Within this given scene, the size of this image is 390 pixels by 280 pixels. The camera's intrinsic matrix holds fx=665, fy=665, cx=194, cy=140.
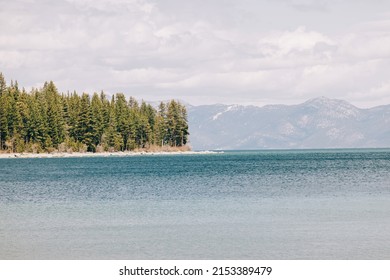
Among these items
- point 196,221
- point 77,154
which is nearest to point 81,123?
point 77,154

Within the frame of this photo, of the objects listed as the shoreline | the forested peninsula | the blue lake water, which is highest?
the forested peninsula

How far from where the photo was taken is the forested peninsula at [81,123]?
464 ft

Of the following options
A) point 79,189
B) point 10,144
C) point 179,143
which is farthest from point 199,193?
point 179,143

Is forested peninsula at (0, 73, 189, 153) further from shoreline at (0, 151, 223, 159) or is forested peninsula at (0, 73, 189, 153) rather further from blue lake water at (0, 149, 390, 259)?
blue lake water at (0, 149, 390, 259)

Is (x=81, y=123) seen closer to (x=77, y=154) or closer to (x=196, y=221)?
(x=77, y=154)

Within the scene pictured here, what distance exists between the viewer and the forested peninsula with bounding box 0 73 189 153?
141m

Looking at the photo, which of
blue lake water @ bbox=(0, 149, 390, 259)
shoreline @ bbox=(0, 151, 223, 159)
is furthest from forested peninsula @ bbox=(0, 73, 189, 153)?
blue lake water @ bbox=(0, 149, 390, 259)

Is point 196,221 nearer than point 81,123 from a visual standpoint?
Yes

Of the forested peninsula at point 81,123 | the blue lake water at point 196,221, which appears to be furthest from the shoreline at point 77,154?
the blue lake water at point 196,221

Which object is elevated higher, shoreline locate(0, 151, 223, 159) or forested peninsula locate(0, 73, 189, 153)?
forested peninsula locate(0, 73, 189, 153)

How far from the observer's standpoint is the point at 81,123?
155000mm

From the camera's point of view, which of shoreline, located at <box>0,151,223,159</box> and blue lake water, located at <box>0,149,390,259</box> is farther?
shoreline, located at <box>0,151,223,159</box>
